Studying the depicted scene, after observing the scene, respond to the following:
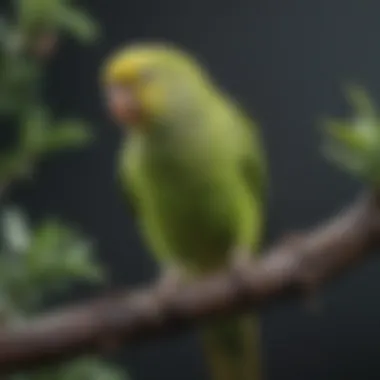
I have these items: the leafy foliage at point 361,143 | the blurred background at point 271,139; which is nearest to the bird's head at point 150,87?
the leafy foliage at point 361,143

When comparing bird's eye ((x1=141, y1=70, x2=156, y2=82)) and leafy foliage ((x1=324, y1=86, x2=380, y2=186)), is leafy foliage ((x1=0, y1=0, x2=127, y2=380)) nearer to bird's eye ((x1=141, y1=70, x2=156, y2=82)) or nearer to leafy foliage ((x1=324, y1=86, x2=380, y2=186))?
bird's eye ((x1=141, y1=70, x2=156, y2=82))

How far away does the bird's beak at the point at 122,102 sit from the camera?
76 cm

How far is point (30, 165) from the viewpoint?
99 centimetres

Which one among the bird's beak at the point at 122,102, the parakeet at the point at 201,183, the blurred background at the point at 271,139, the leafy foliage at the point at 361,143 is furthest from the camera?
the blurred background at the point at 271,139

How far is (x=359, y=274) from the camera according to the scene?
1482 millimetres

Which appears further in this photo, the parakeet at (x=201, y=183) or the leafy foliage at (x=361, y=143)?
the parakeet at (x=201, y=183)

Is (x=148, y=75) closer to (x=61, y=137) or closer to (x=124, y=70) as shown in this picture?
(x=124, y=70)

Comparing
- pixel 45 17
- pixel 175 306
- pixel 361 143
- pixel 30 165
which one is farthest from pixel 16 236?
pixel 361 143

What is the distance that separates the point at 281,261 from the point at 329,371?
0.94 m

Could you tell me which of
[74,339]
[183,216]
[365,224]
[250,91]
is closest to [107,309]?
[74,339]

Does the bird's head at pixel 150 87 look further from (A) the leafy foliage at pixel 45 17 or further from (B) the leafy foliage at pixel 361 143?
(B) the leafy foliage at pixel 361 143

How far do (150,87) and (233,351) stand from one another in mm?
245

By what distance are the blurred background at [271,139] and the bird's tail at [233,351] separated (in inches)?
19.5

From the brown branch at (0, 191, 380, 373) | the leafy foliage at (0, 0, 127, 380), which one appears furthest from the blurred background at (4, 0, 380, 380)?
the brown branch at (0, 191, 380, 373)
